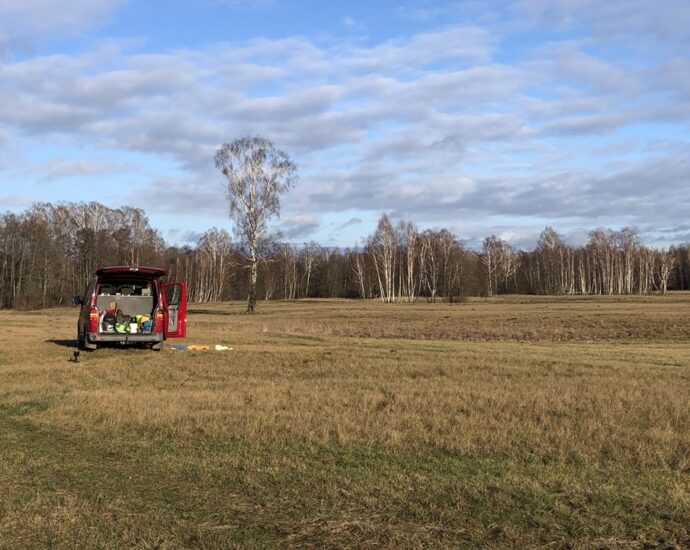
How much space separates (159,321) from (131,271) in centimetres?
153

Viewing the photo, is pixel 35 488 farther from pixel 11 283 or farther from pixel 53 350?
pixel 11 283

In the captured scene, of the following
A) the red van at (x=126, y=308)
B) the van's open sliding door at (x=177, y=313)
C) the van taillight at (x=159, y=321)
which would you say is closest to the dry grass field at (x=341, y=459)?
the red van at (x=126, y=308)

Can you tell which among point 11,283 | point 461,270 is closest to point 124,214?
point 11,283

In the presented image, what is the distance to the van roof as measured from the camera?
53.1 ft

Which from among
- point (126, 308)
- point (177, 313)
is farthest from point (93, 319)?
point (177, 313)

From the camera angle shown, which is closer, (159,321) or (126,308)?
(159,321)

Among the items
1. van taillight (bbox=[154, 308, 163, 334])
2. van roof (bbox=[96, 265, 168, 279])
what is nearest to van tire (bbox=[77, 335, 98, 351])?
van taillight (bbox=[154, 308, 163, 334])

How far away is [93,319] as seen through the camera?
16125 mm

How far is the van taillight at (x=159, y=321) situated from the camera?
16.7 meters

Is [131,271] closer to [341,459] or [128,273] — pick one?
[128,273]

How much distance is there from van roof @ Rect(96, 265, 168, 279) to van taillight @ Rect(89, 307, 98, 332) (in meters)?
0.97

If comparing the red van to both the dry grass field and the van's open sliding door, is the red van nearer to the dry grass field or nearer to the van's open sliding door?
the van's open sliding door

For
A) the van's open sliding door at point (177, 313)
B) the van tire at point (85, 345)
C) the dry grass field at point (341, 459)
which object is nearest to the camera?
the dry grass field at point (341, 459)

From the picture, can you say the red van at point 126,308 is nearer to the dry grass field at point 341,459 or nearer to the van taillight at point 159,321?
the van taillight at point 159,321
